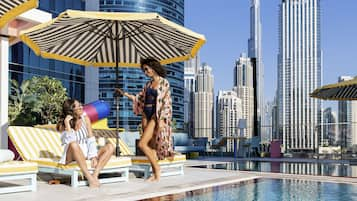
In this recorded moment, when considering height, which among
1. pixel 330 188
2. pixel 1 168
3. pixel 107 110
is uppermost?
pixel 107 110

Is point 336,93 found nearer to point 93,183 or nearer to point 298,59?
point 93,183

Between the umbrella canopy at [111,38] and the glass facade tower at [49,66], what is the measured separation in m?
23.1

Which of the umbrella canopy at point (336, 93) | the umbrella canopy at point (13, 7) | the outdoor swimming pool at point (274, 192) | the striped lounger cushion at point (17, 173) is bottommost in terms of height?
the outdoor swimming pool at point (274, 192)

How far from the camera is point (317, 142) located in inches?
750

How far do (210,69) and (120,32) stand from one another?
16101 cm

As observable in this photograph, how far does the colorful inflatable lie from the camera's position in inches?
466

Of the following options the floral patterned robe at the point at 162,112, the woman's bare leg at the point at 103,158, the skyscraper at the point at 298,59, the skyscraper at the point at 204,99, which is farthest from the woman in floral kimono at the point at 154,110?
the skyscraper at the point at 298,59

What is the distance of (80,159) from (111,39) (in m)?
3.22

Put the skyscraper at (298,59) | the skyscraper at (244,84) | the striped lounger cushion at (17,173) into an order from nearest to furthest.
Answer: the striped lounger cushion at (17,173) < the skyscraper at (244,84) < the skyscraper at (298,59)

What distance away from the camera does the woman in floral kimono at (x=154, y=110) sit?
719 cm

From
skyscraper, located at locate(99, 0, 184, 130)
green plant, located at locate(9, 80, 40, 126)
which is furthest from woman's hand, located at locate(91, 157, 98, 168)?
skyscraper, located at locate(99, 0, 184, 130)

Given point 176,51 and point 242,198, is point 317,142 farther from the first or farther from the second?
point 242,198

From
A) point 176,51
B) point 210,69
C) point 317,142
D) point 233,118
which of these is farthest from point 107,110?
point 210,69

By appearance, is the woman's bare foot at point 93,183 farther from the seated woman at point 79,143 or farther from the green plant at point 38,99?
the green plant at point 38,99
